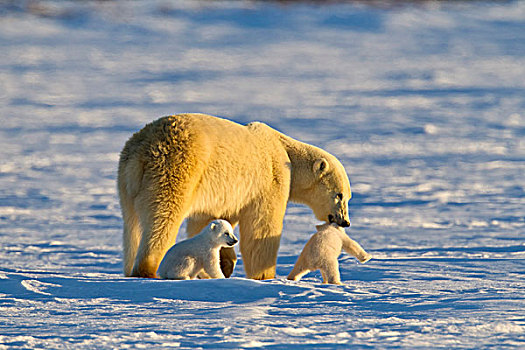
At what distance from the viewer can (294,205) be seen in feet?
38.4

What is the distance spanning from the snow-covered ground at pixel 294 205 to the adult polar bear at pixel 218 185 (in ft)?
1.46

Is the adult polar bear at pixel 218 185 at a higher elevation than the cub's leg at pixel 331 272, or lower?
higher

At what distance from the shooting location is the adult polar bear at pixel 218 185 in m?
5.98

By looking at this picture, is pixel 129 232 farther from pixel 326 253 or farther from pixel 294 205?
pixel 294 205

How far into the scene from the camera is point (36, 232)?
382 inches

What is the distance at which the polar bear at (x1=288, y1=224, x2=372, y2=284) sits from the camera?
6262 mm

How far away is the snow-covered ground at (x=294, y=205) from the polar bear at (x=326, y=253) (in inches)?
14.3

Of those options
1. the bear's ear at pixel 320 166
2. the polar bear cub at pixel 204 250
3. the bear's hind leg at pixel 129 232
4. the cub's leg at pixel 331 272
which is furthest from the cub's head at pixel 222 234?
the bear's ear at pixel 320 166

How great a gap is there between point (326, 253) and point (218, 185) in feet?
3.12

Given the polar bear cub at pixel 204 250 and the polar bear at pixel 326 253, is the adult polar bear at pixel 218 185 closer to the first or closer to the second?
the polar bear cub at pixel 204 250

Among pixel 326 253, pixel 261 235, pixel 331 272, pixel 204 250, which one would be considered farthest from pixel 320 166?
pixel 204 250

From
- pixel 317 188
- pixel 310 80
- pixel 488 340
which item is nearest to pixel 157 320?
pixel 488 340

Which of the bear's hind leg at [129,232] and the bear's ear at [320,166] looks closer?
the bear's hind leg at [129,232]

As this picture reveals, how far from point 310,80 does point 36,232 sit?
14531mm
